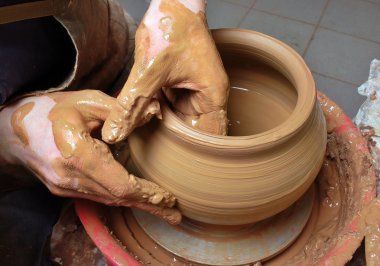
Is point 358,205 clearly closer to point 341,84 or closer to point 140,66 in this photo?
point 140,66

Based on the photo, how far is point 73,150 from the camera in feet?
3.10

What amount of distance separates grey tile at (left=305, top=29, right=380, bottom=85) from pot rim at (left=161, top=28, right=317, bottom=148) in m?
1.33

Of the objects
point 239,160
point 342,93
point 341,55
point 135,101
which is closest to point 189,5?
point 135,101

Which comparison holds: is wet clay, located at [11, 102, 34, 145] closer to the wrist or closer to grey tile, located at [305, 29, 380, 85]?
the wrist

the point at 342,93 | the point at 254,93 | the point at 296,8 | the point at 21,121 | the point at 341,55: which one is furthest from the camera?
the point at 296,8

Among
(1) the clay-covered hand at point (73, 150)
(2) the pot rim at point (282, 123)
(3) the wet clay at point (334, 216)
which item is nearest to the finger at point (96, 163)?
(1) the clay-covered hand at point (73, 150)

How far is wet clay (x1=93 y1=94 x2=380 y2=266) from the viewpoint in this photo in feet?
3.47

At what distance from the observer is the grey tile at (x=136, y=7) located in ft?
8.50

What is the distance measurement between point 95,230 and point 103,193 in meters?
0.16

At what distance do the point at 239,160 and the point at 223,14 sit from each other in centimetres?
192

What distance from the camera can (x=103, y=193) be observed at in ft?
3.30

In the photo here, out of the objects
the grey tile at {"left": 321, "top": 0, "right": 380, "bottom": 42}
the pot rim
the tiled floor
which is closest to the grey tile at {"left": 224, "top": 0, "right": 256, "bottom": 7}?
the tiled floor

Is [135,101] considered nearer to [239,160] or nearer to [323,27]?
[239,160]

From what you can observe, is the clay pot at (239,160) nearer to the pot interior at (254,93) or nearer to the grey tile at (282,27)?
the pot interior at (254,93)
